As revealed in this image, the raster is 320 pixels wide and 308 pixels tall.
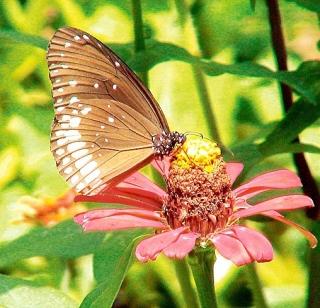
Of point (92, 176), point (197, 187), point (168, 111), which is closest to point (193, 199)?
point (197, 187)

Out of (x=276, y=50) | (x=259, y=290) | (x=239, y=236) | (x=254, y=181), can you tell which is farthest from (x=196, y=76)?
(x=239, y=236)

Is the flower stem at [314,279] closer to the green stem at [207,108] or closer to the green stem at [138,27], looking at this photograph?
the green stem at [207,108]

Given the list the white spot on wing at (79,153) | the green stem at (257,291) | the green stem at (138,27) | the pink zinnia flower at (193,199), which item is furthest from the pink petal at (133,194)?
the green stem at (257,291)

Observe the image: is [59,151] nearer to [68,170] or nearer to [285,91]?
[68,170]

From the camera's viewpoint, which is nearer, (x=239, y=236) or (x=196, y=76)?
(x=239, y=236)

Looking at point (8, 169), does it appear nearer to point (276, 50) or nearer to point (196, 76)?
point (196, 76)

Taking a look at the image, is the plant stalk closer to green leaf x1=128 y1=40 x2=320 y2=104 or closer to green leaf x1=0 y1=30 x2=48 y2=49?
green leaf x1=128 y1=40 x2=320 y2=104
